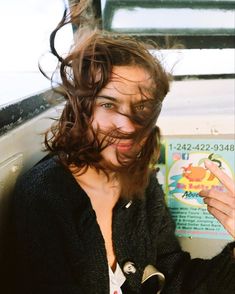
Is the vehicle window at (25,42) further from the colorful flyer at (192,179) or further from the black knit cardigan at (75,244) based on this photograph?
the colorful flyer at (192,179)

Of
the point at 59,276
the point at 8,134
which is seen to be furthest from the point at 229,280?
the point at 8,134

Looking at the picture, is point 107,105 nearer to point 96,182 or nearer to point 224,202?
point 96,182

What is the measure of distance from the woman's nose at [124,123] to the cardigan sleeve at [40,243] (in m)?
0.24

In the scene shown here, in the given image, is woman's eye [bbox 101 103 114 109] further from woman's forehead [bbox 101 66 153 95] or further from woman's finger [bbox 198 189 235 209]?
woman's finger [bbox 198 189 235 209]

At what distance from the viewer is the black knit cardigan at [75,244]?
823 mm

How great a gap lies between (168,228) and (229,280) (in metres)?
0.26

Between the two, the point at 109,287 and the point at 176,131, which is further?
the point at 176,131

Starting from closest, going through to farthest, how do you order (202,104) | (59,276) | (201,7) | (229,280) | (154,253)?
(59,276)
(229,280)
(154,253)
(202,104)
(201,7)

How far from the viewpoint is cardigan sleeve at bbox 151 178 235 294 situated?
928 millimetres

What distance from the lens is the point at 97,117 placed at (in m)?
0.86

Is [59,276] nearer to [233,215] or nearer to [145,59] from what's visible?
[233,215]

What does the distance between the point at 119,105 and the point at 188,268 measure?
0.58 metres

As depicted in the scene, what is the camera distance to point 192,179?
1.19 m

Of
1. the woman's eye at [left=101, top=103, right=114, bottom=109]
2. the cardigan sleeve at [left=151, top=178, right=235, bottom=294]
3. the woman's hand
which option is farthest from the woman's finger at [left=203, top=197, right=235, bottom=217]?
the woman's eye at [left=101, top=103, right=114, bottom=109]
